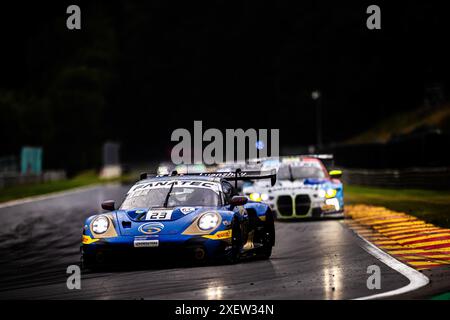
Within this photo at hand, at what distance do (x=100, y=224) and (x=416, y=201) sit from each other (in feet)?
50.6

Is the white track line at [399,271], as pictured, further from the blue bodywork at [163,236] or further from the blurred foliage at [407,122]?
the blurred foliage at [407,122]

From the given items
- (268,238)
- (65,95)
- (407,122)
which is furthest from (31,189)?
(65,95)

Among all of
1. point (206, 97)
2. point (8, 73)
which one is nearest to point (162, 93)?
point (206, 97)

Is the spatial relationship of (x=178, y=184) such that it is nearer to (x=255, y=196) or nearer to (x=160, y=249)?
(x=160, y=249)

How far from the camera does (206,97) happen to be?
11638 centimetres

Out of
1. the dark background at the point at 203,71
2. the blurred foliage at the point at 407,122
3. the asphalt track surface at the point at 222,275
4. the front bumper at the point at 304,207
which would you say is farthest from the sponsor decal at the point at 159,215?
the dark background at the point at 203,71

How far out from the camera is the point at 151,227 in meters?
11.5

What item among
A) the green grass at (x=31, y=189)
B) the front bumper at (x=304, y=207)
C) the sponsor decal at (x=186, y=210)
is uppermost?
the sponsor decal at (x=186, y=210)

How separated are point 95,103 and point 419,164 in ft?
244

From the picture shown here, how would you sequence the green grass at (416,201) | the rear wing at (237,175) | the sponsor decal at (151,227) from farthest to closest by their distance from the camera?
the green grass at (416,201), the rear wing at (237,175), the sponsor decal at (151,227)

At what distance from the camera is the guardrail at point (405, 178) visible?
96.2 feet

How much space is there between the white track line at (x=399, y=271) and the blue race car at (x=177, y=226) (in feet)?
5.32
